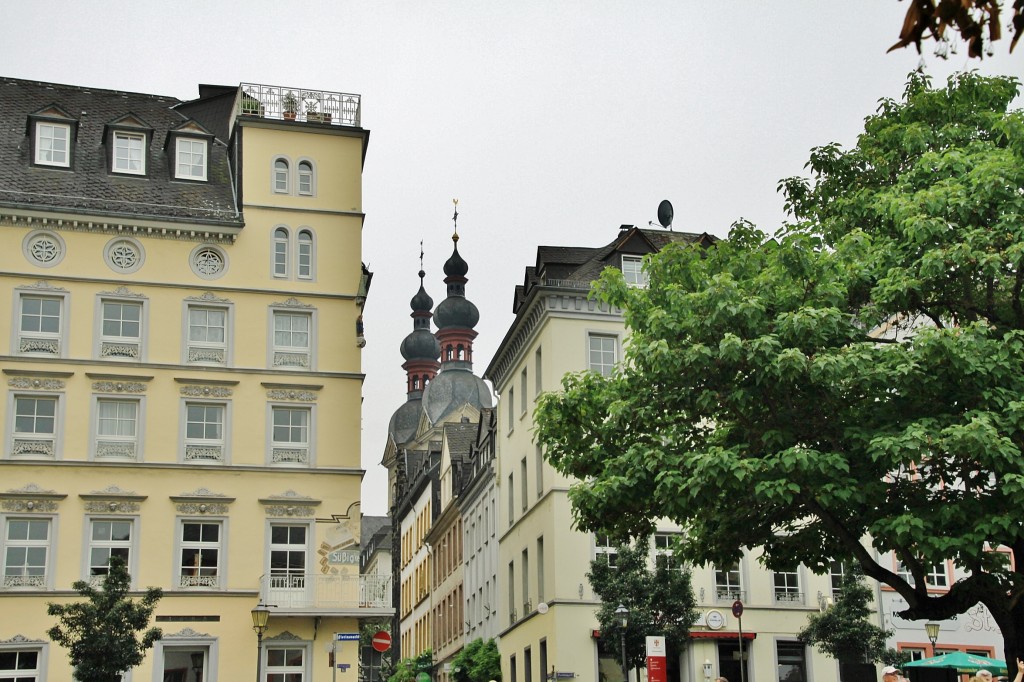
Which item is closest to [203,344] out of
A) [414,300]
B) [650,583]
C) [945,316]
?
[650,583]

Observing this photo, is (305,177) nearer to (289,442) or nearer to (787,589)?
(289,442)

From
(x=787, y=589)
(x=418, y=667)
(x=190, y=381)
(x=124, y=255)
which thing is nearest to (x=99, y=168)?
(x=124, y=255)

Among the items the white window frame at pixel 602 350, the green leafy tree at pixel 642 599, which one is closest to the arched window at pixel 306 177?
the white window frame at pixel 602 350

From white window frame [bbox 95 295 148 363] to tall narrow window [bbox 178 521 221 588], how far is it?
4740 millimetres

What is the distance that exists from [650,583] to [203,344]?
1366 cm

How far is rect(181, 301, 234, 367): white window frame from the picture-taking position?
3650cm

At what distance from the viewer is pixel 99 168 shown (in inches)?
1496

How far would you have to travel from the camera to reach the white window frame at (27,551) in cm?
3347

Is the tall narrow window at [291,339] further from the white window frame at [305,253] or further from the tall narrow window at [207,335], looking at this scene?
the tall narrow window at [207,335]

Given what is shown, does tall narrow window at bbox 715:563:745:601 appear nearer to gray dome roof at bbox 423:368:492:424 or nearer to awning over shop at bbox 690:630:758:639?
awning over shop at bbox 690:630:758:639

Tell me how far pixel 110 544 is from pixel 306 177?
11601 mm

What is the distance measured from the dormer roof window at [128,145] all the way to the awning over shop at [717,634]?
Answer: 2084cm

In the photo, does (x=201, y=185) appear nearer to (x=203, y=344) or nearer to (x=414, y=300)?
(x=203, y=344)

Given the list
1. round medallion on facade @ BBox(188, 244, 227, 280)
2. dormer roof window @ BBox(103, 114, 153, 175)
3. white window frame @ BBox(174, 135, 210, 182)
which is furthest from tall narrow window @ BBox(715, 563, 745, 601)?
dormer roof window @ BBox(103, 114, 153, 175)
